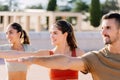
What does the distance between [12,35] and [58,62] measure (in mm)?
2670

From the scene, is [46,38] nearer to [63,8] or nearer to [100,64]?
[100,64]

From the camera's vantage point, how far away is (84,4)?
63.2 metres

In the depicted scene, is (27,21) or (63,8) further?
(63,8)

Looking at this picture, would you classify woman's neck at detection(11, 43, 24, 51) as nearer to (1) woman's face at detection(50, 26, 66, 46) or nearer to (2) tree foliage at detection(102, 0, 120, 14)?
(1) woman's face at detection(50, 26, 66, 46)

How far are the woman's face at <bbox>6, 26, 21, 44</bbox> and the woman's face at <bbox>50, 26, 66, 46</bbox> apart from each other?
2.75 ft

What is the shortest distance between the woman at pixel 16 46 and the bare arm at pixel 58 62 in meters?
2.19

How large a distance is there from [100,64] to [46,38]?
18074 millimetres

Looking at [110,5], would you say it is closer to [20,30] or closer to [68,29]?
[20,30]

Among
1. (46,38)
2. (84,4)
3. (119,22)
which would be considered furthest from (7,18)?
(119,22)

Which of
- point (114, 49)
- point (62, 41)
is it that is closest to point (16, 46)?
Result: point (62, 41)

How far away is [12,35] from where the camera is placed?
5.40 metres

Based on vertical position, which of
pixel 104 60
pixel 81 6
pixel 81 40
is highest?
pixel 104 60

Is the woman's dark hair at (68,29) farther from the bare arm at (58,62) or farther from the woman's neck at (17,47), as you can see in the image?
the bare arm at (58,62)

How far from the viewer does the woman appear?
16.7 ft
